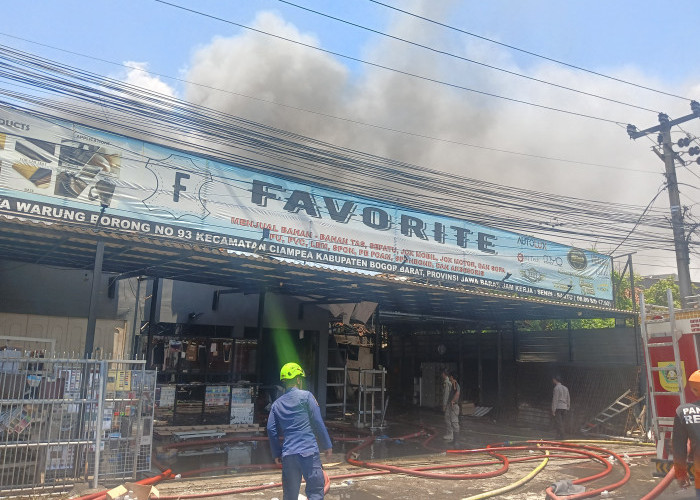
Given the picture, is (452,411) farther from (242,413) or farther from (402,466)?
(242,413)

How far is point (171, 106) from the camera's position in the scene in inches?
464

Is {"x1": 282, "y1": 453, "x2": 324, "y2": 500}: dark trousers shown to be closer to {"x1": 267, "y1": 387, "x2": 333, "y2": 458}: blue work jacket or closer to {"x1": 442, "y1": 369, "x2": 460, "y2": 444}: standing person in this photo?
{"x1": 267, "y1": 387, "x2": 333, "y2": 458}: blue work jacket

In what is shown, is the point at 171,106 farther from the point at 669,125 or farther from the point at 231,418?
the point at 669,125

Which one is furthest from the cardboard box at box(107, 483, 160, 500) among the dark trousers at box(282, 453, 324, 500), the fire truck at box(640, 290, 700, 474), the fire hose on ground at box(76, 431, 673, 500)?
the fire truck at box(640, 290, 700, 474)

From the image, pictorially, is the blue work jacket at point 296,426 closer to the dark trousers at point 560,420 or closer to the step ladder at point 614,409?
the dark trousers at point 560,420

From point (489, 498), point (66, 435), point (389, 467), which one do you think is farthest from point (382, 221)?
point (66, 435)

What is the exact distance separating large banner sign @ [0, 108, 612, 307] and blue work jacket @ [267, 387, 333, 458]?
6.83 meters

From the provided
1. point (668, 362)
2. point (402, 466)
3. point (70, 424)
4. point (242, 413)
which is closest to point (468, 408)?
point (242, 413)

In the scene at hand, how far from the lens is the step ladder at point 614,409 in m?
14.5

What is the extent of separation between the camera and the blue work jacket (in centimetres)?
512

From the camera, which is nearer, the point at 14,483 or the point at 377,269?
the point at 14,483

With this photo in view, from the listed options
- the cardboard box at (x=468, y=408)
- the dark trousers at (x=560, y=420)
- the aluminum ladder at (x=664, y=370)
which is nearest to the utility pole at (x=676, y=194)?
the dark trousers at (x=560, y=420)

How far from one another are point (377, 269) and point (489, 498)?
23.8 ft

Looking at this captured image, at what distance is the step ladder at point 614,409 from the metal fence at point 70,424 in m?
12.1
